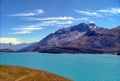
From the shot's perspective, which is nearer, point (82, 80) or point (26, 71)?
point (26, 71)

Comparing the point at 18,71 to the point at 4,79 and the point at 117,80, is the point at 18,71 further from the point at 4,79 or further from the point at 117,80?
the point at 117,80

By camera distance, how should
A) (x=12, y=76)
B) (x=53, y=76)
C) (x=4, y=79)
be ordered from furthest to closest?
1. (x=53, y=76)
2. (x=12, y=76)
3. (x=4, y=79)

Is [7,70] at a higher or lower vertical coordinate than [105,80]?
higher

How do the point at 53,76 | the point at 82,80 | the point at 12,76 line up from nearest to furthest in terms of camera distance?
the point at 12,76 < the point at 53,76 < the point at 82,80

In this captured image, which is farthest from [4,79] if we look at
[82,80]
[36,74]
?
[82,80]

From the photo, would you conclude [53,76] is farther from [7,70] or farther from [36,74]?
[7,70]

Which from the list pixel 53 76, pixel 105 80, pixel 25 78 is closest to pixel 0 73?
pixel 25 78

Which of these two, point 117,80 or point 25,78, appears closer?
point 25,78

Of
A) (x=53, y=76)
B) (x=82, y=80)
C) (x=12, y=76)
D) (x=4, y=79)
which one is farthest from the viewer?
(x=82, y=80)
